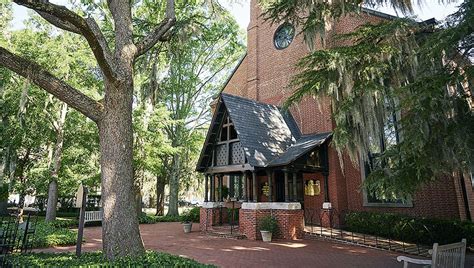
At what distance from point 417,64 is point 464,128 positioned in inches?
69.6

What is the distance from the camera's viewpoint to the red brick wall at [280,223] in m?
12.4

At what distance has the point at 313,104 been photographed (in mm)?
16594

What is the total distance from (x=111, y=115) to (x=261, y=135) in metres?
8.87

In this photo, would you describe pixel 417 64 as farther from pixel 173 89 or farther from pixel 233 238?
pixel 173 89

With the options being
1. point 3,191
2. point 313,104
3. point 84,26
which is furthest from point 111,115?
point 3,191

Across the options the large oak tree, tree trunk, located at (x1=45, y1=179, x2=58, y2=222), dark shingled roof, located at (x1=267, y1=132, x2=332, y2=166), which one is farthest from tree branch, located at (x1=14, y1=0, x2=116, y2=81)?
tree trunk, located at (x1=45, y1=179, x2=58, y2=222)

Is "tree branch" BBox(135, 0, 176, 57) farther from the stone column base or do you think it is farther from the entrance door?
the entrance door

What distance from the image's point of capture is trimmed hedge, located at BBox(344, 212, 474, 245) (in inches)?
412

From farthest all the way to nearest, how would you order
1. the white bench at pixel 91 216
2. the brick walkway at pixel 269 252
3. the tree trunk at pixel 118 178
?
1. the white bench at pixel 91 216
2. the brick walkway at pixel 269 252
3. the tree trunk at pixel 118 178

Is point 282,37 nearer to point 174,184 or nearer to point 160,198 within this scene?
point 174,184

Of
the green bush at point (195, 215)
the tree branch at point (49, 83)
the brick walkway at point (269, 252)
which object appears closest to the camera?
Result: the tree branch at point (49, 83)

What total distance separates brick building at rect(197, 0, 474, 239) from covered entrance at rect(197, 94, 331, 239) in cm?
4

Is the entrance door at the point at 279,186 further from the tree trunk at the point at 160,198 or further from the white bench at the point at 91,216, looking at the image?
the tree trunk at the point at 160,198

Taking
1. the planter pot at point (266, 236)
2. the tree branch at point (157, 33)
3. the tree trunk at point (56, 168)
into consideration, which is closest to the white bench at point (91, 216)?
the tree trunk at point (56, 168)
